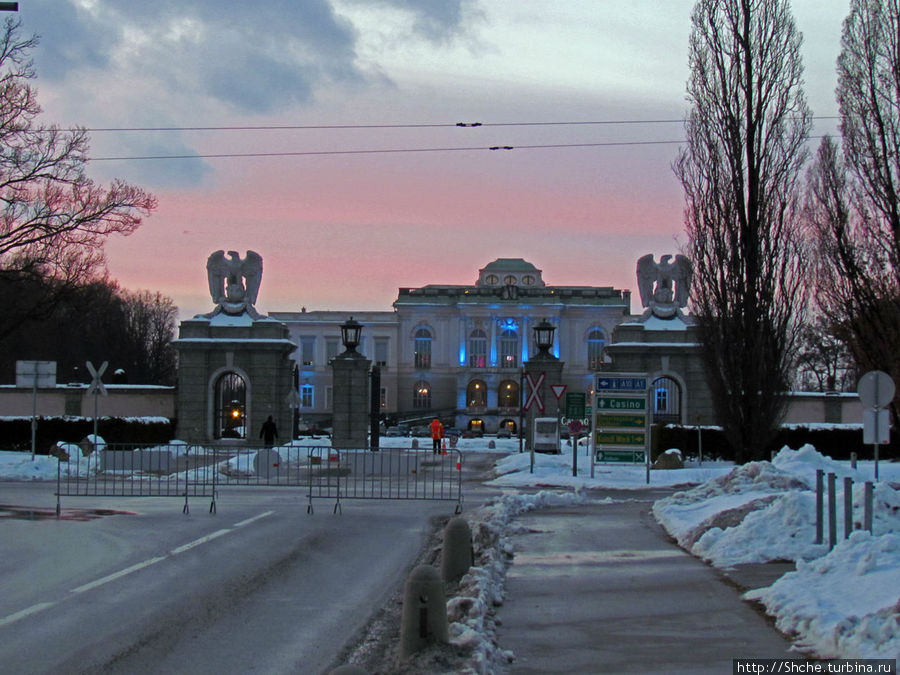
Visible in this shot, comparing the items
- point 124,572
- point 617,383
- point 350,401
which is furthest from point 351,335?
point 124,572

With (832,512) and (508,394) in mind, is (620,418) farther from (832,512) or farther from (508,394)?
(508,394)

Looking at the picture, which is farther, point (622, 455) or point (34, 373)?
point (34, 373)

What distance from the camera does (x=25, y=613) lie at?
10227 mm

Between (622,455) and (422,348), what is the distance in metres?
81.1

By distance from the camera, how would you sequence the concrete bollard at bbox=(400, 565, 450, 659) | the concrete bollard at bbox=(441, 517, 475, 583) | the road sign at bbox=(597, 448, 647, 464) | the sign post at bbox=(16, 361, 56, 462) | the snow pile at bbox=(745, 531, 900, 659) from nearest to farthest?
the snow pile at bbox=(745, 531, 900, 659), the concrete bollard at bbox=(400, 565, 450, 659), the concrete bollard at bbox=(441, 517, 475, 583), the road sign at bbox=(597, 448, 647, 464), the sign post at bbox=(16, 361, 56, 462)

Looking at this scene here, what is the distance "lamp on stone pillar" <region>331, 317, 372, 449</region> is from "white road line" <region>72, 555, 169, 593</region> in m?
29.1

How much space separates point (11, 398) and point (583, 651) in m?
39.2

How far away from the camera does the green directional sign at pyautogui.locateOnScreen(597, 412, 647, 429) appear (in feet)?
91.2

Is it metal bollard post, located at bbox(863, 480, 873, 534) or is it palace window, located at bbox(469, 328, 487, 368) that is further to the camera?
palace window, located at bbox(469, 328, 487, 368)

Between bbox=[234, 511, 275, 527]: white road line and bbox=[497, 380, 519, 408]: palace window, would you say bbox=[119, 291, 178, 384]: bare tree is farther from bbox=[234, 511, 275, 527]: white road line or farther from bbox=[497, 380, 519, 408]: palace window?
bbox=[234, 511, 275, 527]: white road line

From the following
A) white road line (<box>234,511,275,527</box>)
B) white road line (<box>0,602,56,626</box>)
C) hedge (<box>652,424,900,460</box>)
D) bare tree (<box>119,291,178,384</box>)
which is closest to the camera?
white road line (<box>0,602,56,626</box>)

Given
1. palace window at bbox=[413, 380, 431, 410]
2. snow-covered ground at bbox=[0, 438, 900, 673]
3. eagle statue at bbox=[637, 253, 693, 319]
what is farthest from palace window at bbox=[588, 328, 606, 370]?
snow-covered ground at bbox=[0, 438, 900, 673]

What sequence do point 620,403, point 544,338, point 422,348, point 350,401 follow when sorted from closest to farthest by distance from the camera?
point 620,403, point 544,338, point 350,401, point 422,348

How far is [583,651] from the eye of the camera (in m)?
8.66
